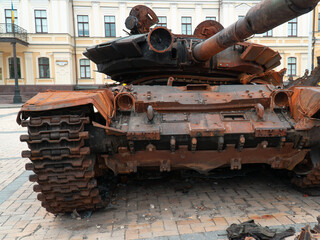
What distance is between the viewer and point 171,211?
425 centimetres

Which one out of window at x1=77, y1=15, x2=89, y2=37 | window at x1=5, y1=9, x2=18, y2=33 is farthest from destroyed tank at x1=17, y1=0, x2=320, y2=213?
window at x1=5, y1=9, x2=18, y2=33

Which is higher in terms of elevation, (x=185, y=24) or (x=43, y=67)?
(x=185, y=24)

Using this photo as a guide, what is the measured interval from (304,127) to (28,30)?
30.5 m

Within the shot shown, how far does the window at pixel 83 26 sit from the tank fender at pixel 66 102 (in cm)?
2828

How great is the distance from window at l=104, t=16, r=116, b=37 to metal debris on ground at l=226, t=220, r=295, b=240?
29161 mm

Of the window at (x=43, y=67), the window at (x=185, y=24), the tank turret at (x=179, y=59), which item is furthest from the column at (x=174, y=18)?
the tank turret at (x=179, y=59)

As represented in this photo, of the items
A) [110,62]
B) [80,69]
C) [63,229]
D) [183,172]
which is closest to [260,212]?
[183,172]

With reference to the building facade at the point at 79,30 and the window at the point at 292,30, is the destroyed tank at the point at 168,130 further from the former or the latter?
the window at the point at 292,30

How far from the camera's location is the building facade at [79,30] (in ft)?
93.0

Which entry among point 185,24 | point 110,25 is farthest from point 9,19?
point 185,24

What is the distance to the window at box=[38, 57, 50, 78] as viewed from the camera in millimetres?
29047

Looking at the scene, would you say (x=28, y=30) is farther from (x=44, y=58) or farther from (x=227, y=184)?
(x=227, y=184)

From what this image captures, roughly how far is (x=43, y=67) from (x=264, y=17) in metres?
29.5

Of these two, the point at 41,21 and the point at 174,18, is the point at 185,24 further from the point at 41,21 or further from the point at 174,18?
the point at 41,21
